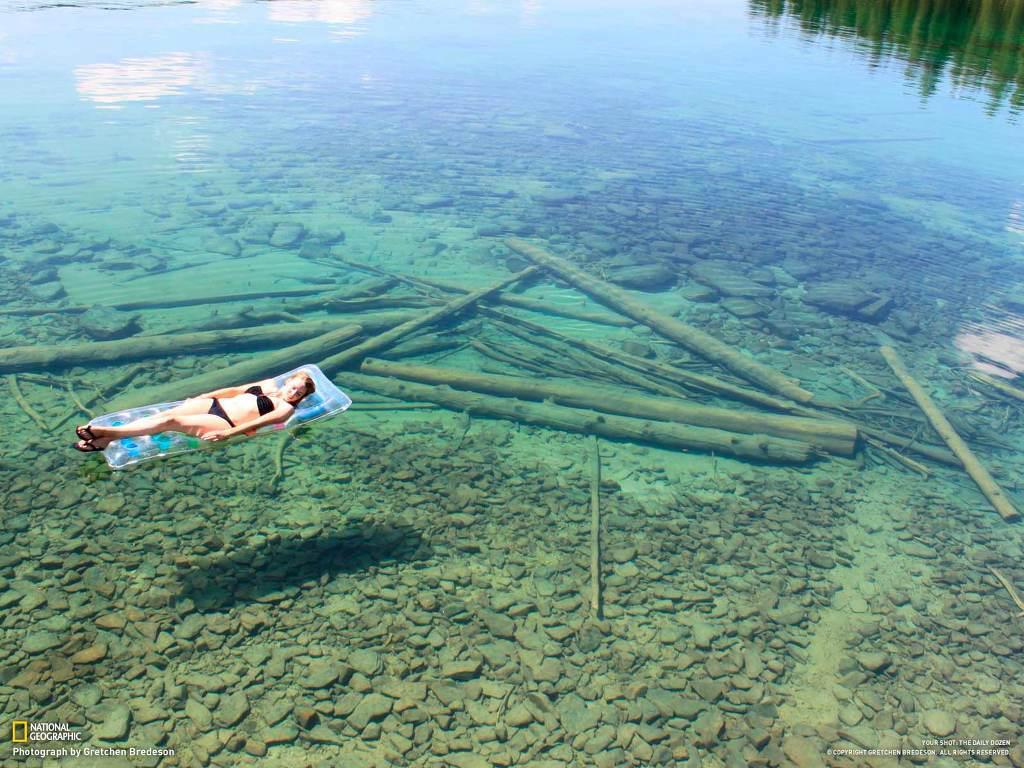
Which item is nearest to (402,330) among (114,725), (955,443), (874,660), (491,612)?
(491,612)

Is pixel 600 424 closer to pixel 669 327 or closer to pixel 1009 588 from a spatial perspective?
pixel 669 327

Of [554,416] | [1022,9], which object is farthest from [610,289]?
[1022,9]

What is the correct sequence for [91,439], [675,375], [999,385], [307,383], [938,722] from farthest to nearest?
[999,385], [675,375], [307,383], [91,439], [938,722]

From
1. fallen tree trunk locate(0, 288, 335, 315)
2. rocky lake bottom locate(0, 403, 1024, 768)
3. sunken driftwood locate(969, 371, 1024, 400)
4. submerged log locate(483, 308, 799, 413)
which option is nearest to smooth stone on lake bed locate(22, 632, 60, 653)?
rocky lake bottom locate(0, 403, 1024, 768)

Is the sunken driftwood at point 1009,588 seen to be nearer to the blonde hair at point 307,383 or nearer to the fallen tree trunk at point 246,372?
the blonde hair at point 307,383

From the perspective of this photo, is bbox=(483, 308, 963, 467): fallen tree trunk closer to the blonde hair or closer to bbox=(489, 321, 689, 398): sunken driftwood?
bbox=(489, 321, 689, 398): sunken driftwood

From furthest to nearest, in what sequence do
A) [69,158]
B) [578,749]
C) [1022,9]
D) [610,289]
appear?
1. [1022,9]
2. [69,158]
3. [610,289]
4. [578,749]

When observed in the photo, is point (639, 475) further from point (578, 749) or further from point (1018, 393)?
point (1018, 393)
